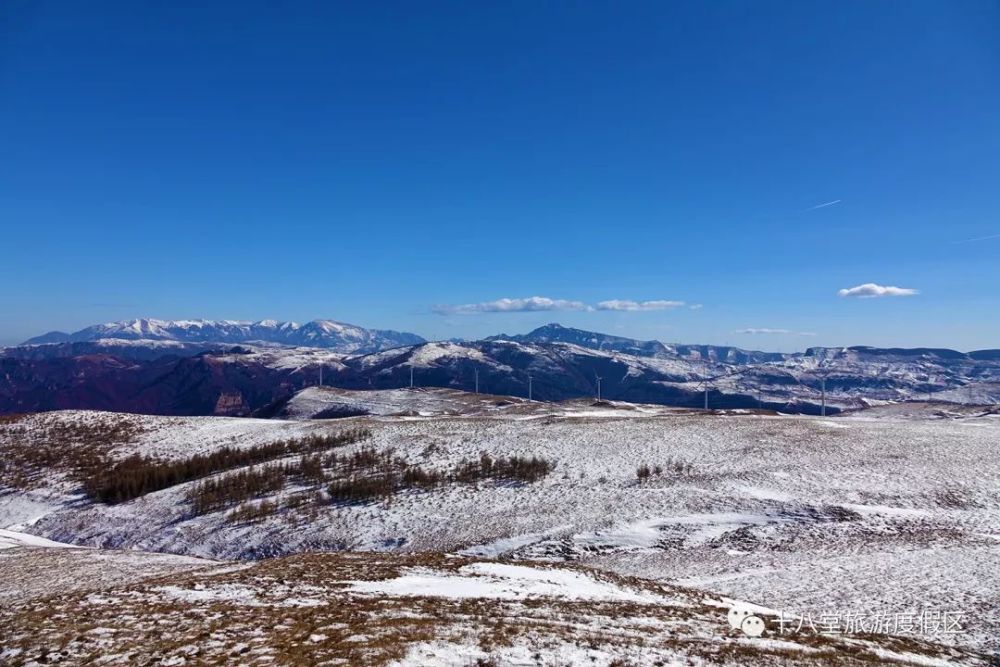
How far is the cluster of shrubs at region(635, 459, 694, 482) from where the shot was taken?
36.3m

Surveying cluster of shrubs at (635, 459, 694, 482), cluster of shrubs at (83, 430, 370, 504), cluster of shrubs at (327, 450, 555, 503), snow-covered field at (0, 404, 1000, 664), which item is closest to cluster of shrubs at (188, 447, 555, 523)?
cluster of shrubs at (327, 450, 555, 503)

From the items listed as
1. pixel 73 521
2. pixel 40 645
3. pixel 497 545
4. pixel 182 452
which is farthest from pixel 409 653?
pixel 182 452

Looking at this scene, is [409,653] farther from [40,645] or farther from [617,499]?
[617,499]

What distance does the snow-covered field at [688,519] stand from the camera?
19.7m

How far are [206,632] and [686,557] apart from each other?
22254 mm

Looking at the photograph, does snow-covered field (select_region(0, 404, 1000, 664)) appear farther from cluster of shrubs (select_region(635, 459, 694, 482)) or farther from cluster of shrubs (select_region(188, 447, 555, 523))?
cluster of shrubs (select_region(188, 447, 555, 523))

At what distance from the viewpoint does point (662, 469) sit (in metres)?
37.5

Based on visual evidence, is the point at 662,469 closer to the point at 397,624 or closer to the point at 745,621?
the point at 745,621

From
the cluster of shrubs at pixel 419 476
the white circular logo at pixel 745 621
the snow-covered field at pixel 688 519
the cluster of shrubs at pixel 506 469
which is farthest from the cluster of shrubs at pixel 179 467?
the white circular logo at pixel 745 621

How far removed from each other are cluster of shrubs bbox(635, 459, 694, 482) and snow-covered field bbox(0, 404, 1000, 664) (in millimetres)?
349

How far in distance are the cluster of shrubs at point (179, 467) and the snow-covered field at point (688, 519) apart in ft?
6.23

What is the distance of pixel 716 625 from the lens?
15.4 m

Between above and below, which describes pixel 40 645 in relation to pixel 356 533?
above

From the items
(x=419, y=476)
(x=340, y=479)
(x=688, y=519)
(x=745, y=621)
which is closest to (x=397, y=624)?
(x=745, y=621)
